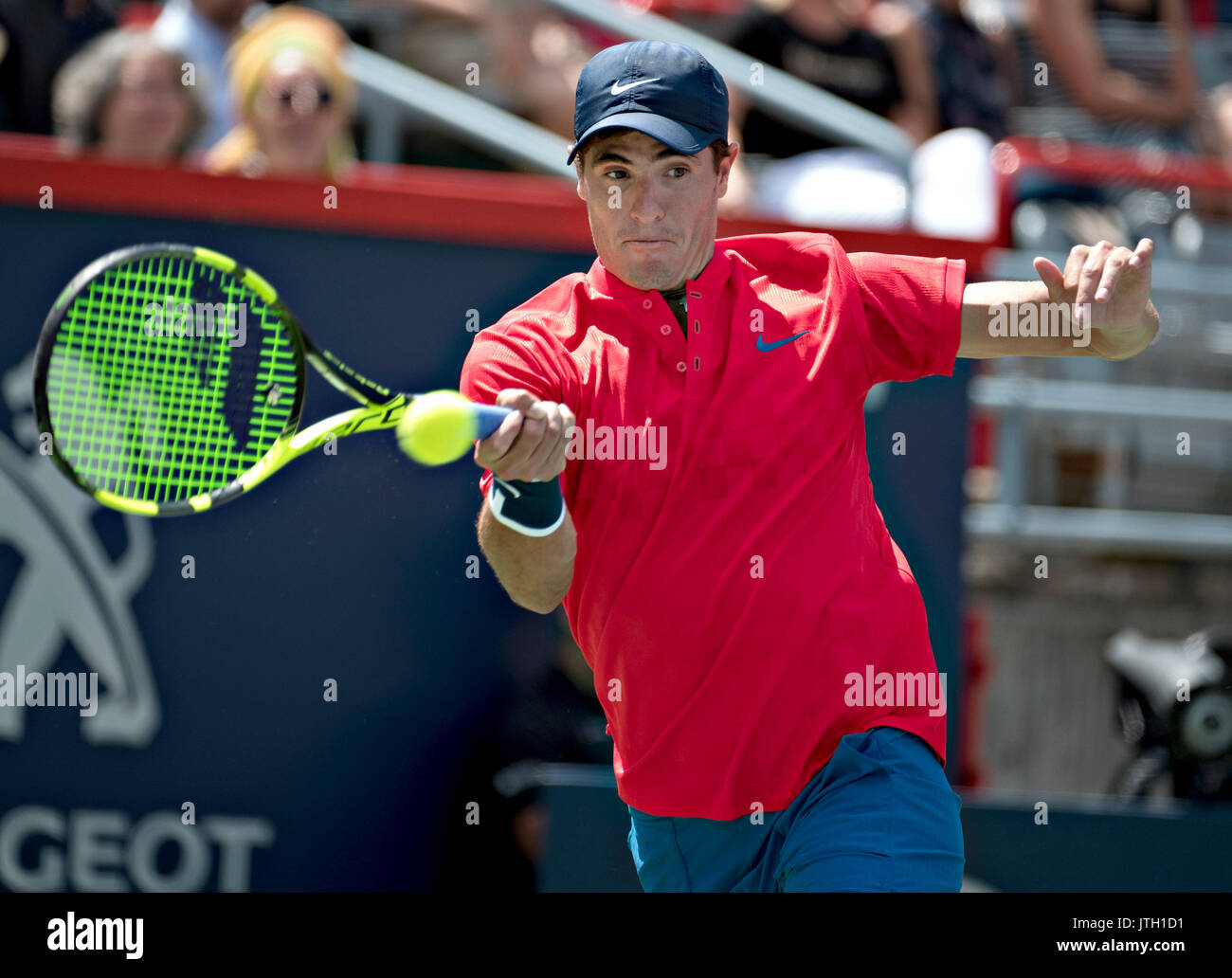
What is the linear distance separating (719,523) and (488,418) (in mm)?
456

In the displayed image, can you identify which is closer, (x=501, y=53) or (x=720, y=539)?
(x=720, y=539)

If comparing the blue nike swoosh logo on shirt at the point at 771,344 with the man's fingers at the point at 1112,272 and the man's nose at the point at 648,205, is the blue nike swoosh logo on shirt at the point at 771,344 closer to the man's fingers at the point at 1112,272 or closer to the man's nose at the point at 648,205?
the man's nose at the point at 648,205

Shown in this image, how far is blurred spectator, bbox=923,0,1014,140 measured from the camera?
6000mm

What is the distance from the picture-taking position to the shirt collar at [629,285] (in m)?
2.68

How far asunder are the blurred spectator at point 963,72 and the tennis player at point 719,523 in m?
3.48

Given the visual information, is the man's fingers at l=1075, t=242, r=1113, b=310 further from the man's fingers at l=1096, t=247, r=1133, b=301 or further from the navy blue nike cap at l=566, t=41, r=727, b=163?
the navy blue nike cap at l=566, t=41, r=727, b=163

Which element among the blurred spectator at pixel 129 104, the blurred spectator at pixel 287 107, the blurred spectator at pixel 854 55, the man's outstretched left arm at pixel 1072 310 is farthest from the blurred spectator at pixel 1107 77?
the man's outstretched left arm at pixel 1072 310

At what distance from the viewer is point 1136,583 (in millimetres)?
5441

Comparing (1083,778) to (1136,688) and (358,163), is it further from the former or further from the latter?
(358,163)

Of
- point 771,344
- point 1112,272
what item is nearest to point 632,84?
point 771,344

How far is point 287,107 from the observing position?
15.2 feet

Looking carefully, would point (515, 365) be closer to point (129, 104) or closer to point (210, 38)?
point (129, 104)

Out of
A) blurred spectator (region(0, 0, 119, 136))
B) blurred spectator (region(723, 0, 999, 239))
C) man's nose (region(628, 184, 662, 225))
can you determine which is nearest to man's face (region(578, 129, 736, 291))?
man's nose (region(628, 184, 662, 225))
